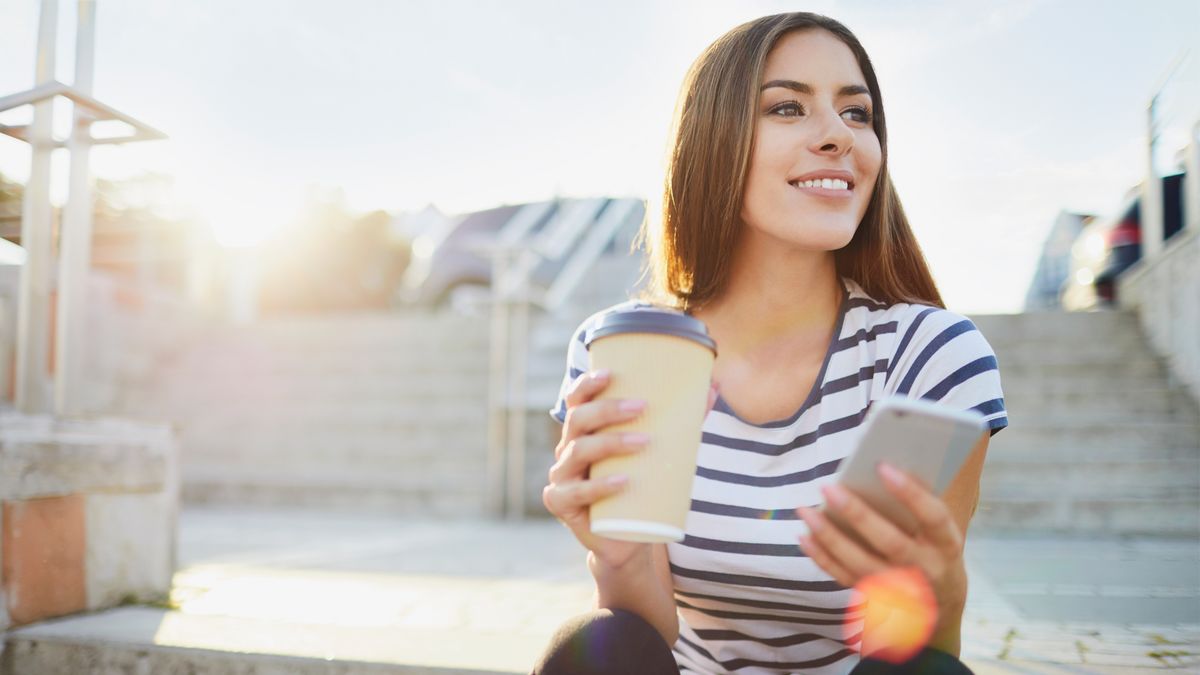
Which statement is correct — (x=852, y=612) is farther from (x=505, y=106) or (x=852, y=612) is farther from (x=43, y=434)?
(x=43, y=434)

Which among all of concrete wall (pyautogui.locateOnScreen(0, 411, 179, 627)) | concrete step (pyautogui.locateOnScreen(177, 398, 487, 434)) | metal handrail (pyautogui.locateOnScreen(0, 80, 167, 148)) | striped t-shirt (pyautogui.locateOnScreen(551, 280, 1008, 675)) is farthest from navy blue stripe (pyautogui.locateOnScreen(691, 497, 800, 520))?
concrete step (pyautogui.locateOnScreen(177, 398, 487, 434))

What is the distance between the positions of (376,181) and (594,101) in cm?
89

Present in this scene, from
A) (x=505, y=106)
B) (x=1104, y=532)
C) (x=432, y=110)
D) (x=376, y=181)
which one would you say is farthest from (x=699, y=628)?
(x=1104, y=532)

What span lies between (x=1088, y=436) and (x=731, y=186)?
4.29 meters

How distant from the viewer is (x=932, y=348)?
1.19 metres

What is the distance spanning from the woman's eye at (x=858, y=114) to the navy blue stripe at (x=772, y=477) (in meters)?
0.57

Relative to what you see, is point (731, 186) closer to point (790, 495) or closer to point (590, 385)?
point (790, 495)

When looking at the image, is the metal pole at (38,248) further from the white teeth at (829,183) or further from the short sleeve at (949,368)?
the short sleeve at (949,368)

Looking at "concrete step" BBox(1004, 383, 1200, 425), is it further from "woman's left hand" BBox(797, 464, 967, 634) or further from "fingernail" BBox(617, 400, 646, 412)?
"fingernail" BBox(617, 400, 646, 412)

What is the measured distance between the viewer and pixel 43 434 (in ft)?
6.14

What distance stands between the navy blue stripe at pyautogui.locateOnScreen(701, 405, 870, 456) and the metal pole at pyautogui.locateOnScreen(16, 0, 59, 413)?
169 cm

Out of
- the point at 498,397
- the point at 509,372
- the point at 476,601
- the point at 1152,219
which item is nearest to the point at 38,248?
the point at 476,601

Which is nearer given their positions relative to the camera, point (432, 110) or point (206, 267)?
point (432, 110)

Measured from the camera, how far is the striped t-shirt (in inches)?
48.1
